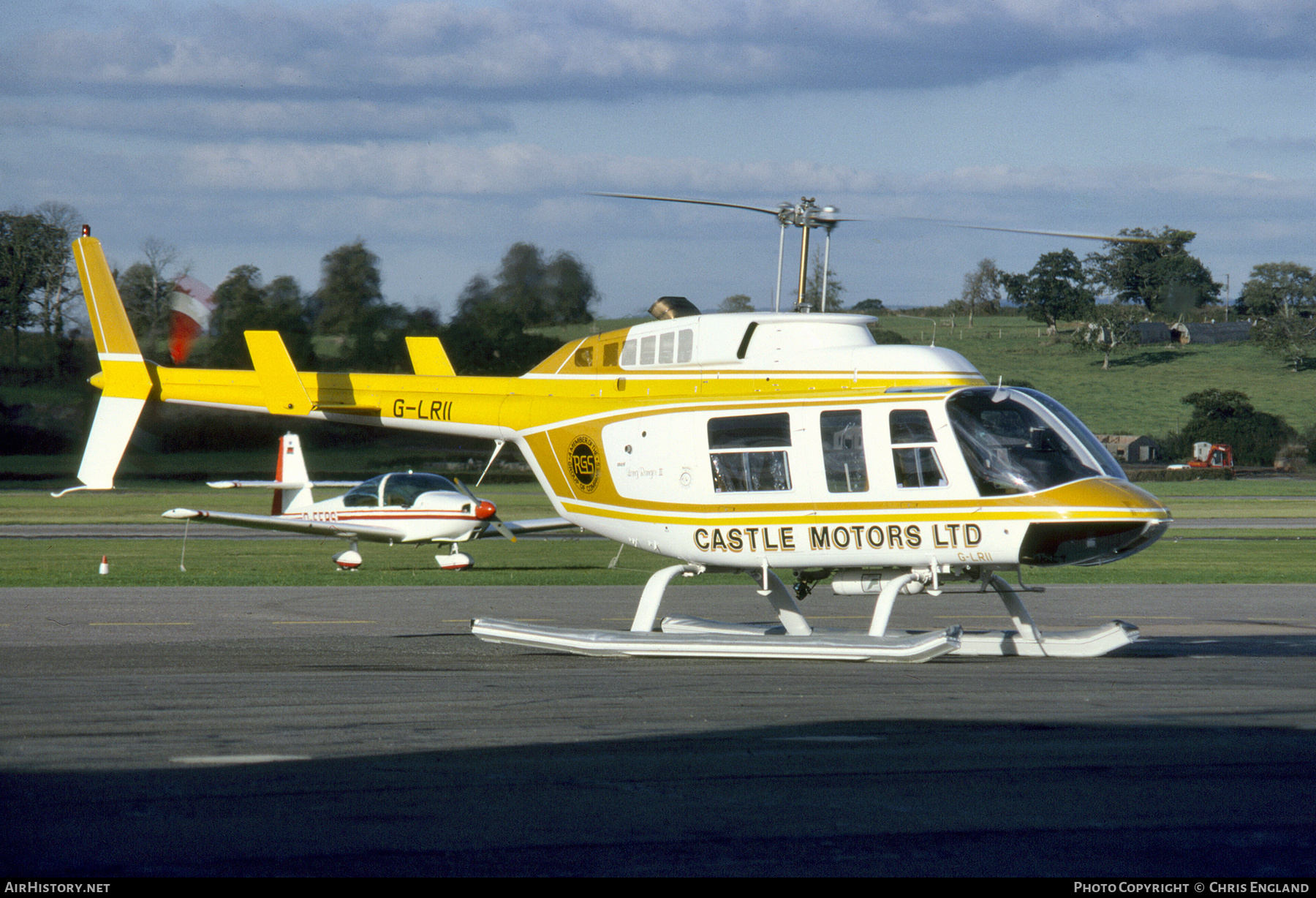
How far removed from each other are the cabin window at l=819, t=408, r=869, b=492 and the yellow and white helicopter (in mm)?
15

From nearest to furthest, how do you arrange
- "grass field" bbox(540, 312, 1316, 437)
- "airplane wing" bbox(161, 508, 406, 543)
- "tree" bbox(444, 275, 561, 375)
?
"airplane wing" bbox(161, 508, 406, 543) → "tree" bbox(444, 275, 561, 375) → "grass field" bbox(540, 312, 1316, 437)

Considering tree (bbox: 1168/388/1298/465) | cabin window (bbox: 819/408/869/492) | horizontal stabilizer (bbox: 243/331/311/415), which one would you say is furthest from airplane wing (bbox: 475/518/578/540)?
tree (bbox: 1168/388/1298/465)

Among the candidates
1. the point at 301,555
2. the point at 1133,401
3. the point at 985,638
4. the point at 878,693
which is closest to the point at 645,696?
the point at 878,693

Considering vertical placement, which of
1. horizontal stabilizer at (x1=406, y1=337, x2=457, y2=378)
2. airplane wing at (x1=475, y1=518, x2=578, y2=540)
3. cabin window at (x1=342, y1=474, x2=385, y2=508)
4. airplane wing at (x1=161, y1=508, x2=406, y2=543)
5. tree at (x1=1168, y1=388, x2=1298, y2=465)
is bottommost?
tree at (x1=1168, y1=388, x2=1298, y2=465)

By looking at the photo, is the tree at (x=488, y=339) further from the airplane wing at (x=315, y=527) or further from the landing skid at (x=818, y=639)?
the landing skid at (x=818, y=639)

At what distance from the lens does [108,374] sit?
15.7 meters

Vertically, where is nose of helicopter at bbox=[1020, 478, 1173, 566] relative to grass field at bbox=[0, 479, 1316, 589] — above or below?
above

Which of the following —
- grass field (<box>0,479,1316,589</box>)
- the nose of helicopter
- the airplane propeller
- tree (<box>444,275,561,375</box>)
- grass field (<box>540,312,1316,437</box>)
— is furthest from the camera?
grass field (<box>540,312,1316,437</box>)

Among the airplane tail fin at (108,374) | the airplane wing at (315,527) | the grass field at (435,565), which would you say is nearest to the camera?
the airplane tail fin at (108,374)

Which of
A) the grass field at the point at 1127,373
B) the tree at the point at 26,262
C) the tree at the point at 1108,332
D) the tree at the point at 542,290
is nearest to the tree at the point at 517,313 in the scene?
the tree at the point at 542,290

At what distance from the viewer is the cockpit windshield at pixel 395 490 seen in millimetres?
26469

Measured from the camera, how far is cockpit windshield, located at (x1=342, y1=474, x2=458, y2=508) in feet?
86.8

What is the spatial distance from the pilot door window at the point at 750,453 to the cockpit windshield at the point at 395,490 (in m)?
15.0

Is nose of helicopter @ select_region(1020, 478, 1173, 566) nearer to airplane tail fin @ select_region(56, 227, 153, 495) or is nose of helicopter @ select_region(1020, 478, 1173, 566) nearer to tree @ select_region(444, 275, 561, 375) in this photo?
airplane tail fin @ select_region(56, 227, 153, 495)
